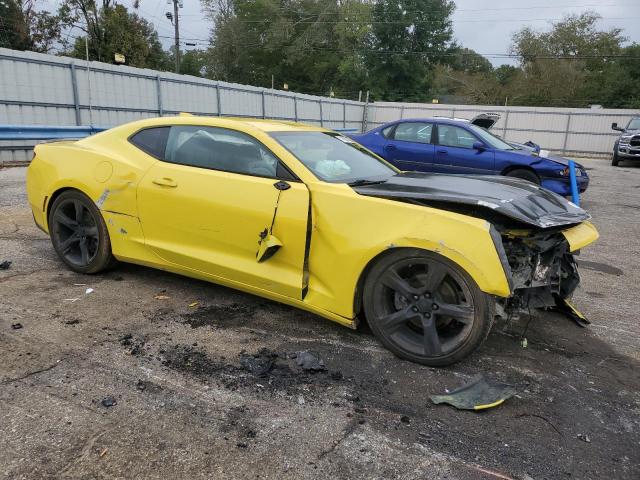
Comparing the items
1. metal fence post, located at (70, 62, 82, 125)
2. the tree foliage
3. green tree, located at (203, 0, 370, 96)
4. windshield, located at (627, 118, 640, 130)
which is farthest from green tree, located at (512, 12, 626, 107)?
metal fence post, located at (70, 62, 82, 125)

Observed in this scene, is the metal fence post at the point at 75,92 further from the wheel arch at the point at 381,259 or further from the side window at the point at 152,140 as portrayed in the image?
the wheel arch at the point at 381,259

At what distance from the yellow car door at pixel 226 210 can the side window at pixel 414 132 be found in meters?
6.25

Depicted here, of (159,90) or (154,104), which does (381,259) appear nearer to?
(154,104)

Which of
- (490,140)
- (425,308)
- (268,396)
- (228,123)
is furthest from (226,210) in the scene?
(490,140)

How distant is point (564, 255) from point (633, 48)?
5736 centimetres

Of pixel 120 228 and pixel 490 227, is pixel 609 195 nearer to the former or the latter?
pixel 490 227

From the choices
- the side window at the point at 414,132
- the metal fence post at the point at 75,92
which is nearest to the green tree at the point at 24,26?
the metal fence post at the point at 75,92

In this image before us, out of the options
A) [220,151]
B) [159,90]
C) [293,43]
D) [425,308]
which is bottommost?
[425,308]

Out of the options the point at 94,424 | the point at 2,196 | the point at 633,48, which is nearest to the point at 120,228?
the point at 94,424

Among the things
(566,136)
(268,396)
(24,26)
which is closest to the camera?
(268,396)

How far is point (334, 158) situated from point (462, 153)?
225 inches

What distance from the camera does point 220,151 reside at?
386 centimetres

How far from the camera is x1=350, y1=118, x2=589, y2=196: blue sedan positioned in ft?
28.1

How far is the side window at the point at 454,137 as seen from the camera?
9.10 m
